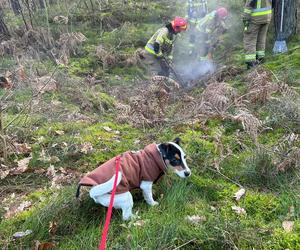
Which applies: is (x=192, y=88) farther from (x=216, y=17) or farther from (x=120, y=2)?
(x=120, y=2)

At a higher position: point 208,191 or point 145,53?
point 208,191

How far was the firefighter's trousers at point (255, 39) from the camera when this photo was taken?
9.02m

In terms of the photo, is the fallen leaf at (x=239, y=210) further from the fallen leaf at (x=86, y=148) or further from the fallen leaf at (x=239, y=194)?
the fallen leaf at (x=86, y=148)

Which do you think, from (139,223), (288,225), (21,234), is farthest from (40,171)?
(288,225)

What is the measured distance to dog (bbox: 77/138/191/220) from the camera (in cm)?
370

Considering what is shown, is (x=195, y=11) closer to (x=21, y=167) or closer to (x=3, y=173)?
(x=21, y=167)

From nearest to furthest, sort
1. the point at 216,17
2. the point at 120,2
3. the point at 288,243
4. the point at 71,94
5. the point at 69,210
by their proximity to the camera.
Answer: the point at 288,243
the point at 69,210
the point at 71,94
the point at 216,17
the point at 120,2

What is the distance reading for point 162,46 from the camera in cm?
1076

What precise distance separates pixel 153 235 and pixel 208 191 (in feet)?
3.70

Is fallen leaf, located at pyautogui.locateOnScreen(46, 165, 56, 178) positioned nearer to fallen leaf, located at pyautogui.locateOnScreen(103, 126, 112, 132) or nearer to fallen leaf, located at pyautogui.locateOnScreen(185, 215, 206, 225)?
fallen leaf, located at pyautogui.locateOnScreen(103, 126, 112, 132)

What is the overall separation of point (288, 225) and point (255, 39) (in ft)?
21.5

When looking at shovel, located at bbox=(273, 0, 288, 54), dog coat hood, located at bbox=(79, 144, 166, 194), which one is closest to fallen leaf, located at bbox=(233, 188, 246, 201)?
dog coat hood, located at bbox=(79, 144, 166, 194)

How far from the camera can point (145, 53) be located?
11.0 meters

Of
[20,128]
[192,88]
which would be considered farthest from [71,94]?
[192,88]
